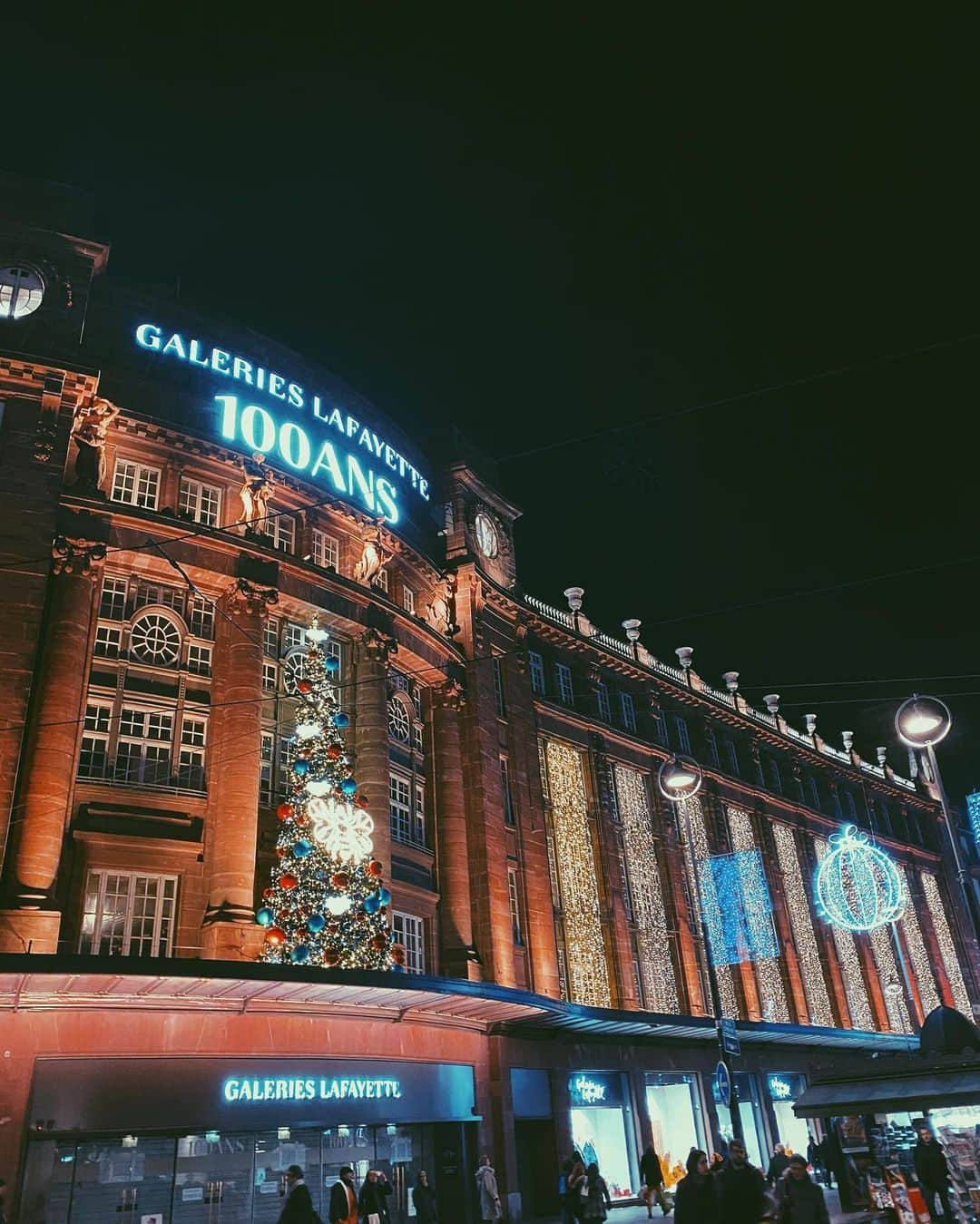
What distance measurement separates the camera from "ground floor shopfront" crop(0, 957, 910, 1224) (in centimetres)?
2023

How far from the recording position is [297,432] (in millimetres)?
33406

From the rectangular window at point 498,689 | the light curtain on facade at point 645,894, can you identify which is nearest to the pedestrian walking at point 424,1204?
the rectangular window at point 498,689

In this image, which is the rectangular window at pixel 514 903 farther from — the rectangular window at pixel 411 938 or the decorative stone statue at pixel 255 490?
the decorative stone statue at pixel 255 490

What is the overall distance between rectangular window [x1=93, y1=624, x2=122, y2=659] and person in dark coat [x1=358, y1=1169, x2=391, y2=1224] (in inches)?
577

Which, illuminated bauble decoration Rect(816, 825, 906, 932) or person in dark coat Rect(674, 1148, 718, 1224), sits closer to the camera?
person in dark coat Rect(674, 1148, 718, 1224)

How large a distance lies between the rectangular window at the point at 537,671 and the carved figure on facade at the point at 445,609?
18.1 ft

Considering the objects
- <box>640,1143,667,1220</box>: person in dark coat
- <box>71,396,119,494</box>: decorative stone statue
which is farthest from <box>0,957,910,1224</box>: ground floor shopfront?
<box>71,396,119,494</box>: decorative stone statue

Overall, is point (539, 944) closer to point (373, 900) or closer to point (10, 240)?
point (373, 900)

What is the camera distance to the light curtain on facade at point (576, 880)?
38.3 m

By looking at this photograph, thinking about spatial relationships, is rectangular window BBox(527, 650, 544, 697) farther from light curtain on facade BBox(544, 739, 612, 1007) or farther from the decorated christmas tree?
the decorated christmas tree

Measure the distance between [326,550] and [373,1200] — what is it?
20.2 meters

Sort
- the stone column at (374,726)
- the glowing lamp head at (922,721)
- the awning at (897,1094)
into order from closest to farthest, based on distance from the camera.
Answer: the awning at (897,1094) → the glowing lamp head at (922,721) → the stone column at (374,726)

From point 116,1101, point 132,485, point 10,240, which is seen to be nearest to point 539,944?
point 116,1101

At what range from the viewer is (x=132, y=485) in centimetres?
2958
